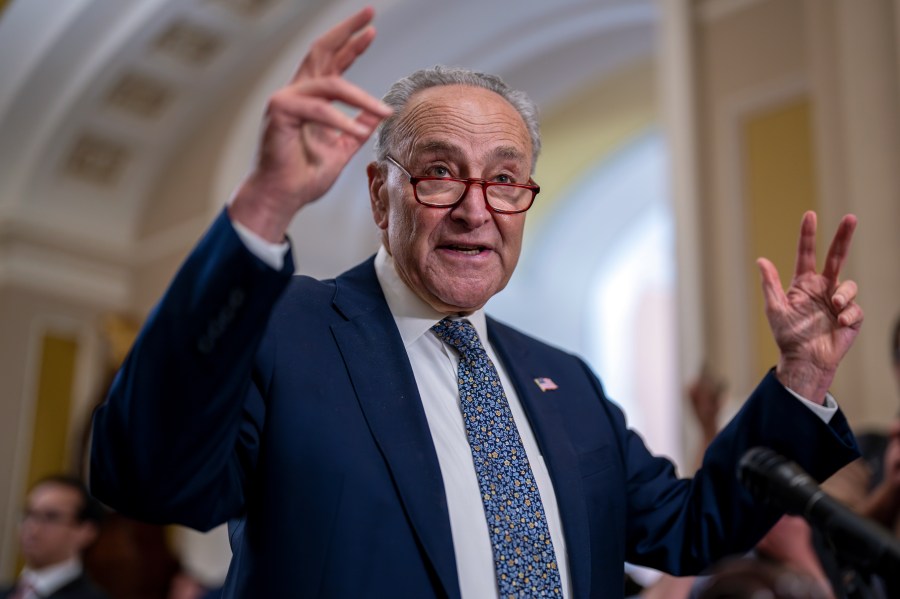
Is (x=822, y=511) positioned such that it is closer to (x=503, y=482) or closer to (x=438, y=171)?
(x=503, y=482)

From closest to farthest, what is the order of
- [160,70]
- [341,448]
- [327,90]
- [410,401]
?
[327,90], [341,448], [410,401], [160,70]

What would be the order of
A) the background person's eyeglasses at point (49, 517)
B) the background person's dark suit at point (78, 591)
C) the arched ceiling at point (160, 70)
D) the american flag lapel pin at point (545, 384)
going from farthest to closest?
the arched ceiling at point (160, 70)
the background person's eyeglasses at point (49, 517)
the background person's dark suit at point (78, 591)
the american flag lapel pin at point (545, 384)

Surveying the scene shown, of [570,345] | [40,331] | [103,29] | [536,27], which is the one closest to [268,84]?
[103,29]

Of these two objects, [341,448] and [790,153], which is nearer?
[341,448]

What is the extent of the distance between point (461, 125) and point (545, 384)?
486mm

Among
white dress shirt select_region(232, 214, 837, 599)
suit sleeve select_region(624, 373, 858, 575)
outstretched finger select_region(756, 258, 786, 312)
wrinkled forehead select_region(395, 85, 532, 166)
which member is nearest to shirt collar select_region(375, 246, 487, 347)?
white dress shirt select_region(232, 214, 837, 599)

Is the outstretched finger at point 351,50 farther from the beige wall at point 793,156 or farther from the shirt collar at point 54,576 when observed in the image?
the shirt collar at point 54,576

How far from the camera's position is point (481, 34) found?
8.41m

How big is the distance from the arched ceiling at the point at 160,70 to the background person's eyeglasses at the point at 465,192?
6352mm

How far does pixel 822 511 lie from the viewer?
1.33 meters

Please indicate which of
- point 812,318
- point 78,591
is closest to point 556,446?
point 812,318

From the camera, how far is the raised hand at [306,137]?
4.24 feet

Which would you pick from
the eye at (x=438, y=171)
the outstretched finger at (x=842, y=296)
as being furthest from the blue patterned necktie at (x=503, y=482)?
the outstretched finger at (x=842, y=296)

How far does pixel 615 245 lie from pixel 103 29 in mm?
5903
